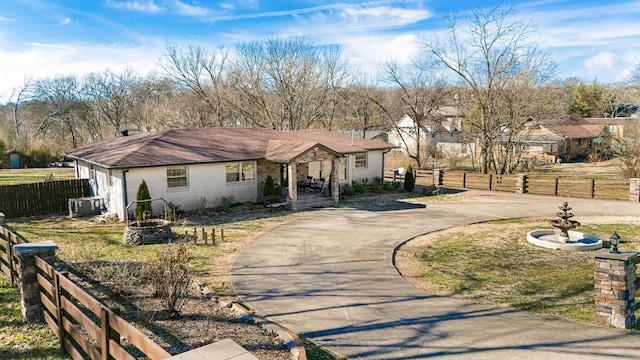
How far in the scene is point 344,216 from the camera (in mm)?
18703

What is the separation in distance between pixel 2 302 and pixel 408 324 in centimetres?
744

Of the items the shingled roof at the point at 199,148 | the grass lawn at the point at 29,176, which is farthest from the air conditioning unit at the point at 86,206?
the grass lawn at the point at 29,176

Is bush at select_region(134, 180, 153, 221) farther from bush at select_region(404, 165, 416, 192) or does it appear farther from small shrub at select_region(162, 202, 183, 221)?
bush at select_region(404, 165, 416, 192)

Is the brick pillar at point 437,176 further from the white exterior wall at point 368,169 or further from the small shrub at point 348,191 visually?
the small shrub at point 348,191

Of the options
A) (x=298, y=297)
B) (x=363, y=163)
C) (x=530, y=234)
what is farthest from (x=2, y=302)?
(x=363, y=163)

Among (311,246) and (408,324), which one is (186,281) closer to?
(408,324)

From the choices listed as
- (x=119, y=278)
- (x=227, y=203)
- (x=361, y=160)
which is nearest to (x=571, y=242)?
(x=119, y=278)

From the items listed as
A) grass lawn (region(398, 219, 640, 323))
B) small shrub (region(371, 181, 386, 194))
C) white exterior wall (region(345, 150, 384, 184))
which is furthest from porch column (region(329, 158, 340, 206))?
grass lawn (region(398, 219, 640, 323))

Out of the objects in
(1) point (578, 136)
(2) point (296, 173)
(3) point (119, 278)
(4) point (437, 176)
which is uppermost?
(1) point (578, 136)

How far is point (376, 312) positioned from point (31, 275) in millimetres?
5987

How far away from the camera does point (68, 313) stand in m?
6.04

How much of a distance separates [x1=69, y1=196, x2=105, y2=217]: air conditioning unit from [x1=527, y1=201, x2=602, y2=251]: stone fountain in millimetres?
16783

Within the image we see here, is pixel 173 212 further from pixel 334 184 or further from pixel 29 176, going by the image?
pixel 29 176

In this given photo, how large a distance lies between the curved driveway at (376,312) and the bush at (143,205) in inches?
200
